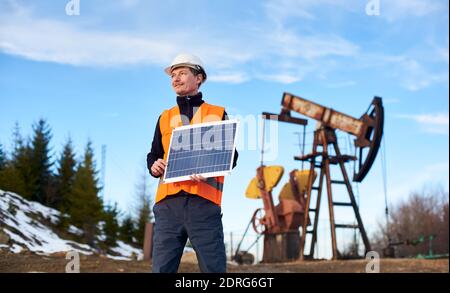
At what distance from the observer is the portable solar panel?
11.0 ft

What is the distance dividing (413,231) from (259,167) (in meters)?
37.4

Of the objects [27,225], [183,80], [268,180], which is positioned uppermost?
[268,180]

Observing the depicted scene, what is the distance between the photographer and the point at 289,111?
25781 mm

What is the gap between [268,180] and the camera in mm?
25234

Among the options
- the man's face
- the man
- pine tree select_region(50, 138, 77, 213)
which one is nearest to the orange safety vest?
the man

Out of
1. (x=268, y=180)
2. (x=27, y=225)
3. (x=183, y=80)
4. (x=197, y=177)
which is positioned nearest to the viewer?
(x=197, y=177)

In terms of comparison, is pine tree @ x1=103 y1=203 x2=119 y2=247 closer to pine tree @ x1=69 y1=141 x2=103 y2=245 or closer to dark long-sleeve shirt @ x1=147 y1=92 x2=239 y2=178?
pine tree @ x1=69 y1=141 x2=103 y2=245

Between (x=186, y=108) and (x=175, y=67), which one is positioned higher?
(x=175, y=67)

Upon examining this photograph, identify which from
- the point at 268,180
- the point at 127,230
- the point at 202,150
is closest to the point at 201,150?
the point at 202,150

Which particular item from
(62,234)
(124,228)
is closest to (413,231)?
(124,228)

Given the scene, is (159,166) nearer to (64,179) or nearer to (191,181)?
(191,181)

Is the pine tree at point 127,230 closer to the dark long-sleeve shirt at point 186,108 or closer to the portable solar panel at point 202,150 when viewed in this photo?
the dark long-sleeve shirt at point 186,108

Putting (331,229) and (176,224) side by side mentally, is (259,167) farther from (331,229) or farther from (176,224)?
(176,224)

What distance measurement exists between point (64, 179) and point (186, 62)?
18.6 m
